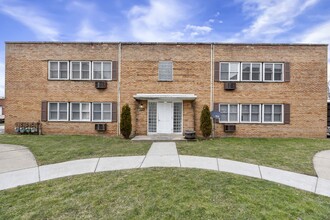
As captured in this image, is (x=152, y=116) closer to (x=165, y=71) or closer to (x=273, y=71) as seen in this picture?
(x=165, y=71)

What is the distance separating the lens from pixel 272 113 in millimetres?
13320

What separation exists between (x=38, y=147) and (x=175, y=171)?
7023 mm

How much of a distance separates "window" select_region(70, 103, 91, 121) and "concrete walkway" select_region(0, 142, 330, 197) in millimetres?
7176

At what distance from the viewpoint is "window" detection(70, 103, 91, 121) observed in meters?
13.5

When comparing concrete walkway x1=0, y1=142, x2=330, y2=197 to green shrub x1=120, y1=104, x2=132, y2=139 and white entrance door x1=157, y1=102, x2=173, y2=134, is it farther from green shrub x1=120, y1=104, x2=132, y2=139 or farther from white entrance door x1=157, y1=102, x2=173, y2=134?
white entrance door x1=157, y1=102, x2=173, y2=134

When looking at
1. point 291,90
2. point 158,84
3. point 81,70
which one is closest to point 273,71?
point 291,90

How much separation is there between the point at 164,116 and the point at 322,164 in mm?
8767

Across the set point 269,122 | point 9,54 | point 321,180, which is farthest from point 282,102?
point 9,54


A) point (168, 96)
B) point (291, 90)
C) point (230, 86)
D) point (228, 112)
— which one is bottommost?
point (228, 112)

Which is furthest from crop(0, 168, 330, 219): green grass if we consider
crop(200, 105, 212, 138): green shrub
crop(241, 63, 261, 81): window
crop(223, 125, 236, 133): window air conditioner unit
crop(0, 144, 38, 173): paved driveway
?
crop(241, 63, 261, 81): window

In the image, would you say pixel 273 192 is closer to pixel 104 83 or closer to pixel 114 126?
pixel 114 126

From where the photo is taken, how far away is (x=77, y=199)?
160 inches

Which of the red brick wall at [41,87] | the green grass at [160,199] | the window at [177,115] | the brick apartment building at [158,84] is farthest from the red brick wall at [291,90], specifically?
the green grass at [160,199]

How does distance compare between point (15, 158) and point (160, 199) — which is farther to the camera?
point (15, 158)
